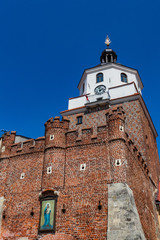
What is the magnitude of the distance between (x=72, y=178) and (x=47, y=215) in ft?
9.83

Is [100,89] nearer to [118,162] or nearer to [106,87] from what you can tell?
[106,87]

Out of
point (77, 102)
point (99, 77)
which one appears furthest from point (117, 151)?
point (99, 77)

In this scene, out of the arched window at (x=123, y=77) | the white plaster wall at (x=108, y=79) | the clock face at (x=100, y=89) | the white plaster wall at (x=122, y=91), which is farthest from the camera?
the arched window at (x=123, y=77)

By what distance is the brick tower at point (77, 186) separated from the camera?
1717 centimetres

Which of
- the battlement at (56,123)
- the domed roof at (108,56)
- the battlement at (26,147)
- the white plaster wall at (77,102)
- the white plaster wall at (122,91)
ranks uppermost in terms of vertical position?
the domed roof at (108,56)

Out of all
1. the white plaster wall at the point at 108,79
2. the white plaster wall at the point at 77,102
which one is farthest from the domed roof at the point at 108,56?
the white plaster wall at the point at 77,102

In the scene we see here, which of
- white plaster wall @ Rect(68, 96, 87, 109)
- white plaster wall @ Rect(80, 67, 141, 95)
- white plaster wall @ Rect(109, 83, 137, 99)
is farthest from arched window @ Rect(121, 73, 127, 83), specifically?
white plaster wall @ Rect(68, 96, 87, 109)

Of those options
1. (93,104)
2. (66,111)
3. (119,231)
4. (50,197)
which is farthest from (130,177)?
(66,111)

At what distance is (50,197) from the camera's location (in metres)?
19.1

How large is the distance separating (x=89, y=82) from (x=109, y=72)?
2.71 metres

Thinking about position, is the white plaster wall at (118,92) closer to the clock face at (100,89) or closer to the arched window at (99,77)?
the clock face at (100,89)

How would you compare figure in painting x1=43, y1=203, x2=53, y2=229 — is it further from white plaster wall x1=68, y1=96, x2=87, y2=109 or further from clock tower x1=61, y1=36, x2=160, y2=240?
white plaster wall x1=68, y1=96, x2=87, y2=109

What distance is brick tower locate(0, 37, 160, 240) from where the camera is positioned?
1717 cm

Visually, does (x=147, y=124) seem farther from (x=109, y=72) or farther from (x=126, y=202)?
(x=126, y=202)
